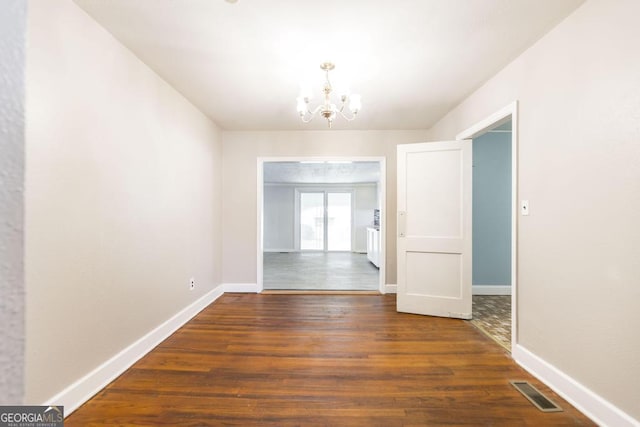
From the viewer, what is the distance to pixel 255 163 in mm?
4164

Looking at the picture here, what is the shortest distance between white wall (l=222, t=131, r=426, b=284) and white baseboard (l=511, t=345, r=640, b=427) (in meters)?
2.08

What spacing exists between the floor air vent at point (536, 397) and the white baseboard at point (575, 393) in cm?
12

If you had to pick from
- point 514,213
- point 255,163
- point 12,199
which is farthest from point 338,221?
point 12,199

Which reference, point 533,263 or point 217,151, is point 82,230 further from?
point 533,263

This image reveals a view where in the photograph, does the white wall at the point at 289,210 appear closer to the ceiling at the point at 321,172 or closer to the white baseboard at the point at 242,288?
the ceiling at the point at 321,172

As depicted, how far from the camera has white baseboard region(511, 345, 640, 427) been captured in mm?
1510

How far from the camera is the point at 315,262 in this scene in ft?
23.4

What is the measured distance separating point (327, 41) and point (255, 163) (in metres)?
2.41

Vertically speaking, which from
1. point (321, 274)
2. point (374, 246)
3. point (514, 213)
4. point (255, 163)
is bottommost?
point (321, 274)

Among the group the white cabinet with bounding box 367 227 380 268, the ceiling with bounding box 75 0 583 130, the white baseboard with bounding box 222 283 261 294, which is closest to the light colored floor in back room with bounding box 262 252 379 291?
the white cabinet with bounding box 367 227 380 268

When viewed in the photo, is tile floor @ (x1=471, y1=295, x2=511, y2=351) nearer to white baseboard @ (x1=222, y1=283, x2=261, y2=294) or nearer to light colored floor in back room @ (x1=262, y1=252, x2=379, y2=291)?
light colored floor in back room @ (x1=262, y1=252, x2=379, y2=291)

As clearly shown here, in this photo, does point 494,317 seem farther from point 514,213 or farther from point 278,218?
point 278,218

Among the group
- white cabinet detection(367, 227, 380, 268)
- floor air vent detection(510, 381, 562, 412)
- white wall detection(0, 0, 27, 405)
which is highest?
white wall detection(0, 0, 27, 405)

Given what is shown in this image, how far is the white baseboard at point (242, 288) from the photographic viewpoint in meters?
4.15
